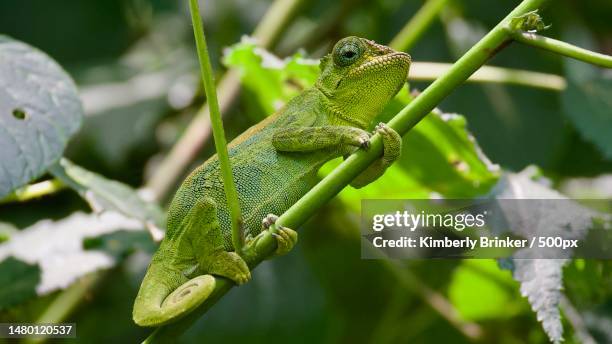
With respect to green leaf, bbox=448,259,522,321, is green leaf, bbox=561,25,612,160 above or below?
above

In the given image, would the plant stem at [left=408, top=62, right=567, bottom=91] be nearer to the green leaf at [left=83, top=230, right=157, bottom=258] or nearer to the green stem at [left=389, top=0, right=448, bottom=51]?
the green stem at [left=389, top=0, right=448, bottom=51]

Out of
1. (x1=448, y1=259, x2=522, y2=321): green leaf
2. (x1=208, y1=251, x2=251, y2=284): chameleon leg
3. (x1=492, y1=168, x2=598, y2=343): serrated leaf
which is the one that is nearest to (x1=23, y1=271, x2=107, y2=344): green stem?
(x1=208, y1=251, x2=251, y2=284): chameleon leg

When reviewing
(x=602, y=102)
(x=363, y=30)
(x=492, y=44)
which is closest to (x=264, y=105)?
(x=363, y=30)

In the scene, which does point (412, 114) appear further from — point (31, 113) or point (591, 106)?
point (591, 106)

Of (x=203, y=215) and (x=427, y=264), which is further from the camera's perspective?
(x=427, y=264)

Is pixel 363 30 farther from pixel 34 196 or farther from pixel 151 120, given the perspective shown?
pixel 34 196
